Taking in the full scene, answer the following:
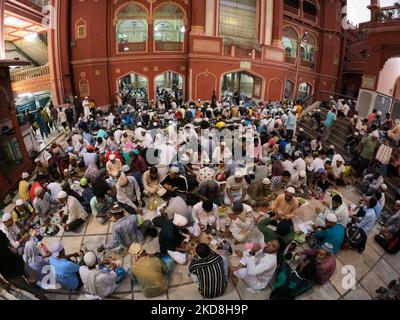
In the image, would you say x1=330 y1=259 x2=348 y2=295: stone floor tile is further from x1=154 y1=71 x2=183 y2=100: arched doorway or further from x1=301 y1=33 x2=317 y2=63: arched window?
x1=301 y1=33 x2=317 y2=63: arched window

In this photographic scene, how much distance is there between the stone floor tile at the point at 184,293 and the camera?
3768 mm

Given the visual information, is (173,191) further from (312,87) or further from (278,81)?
(312,87)

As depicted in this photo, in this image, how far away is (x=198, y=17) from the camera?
14.3m

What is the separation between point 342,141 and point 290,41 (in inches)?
513

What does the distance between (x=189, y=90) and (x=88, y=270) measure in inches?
526

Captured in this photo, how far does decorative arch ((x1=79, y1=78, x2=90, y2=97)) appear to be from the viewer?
15.2m

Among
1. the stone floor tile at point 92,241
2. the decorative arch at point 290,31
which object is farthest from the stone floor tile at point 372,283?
the decorative arch at point 290,31

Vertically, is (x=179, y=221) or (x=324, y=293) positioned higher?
(x=179, y=221)

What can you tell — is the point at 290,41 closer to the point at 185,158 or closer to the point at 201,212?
the point at 185,158

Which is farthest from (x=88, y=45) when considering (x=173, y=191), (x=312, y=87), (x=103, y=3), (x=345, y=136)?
(x=312, y=87)

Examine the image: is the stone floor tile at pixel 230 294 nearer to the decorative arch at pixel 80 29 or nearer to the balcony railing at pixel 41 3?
the decorative arch at pixel 80 29

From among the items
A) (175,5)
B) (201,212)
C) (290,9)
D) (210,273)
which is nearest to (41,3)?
(175,5)

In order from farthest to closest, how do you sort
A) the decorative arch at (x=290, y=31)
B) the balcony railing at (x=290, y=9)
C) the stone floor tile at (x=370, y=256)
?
the decorative arch at (x=290, y=31)
the balcony railing at (x=290, y=9)
the stone floor tile at (x=370, y=256)

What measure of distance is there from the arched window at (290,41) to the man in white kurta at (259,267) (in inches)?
756
